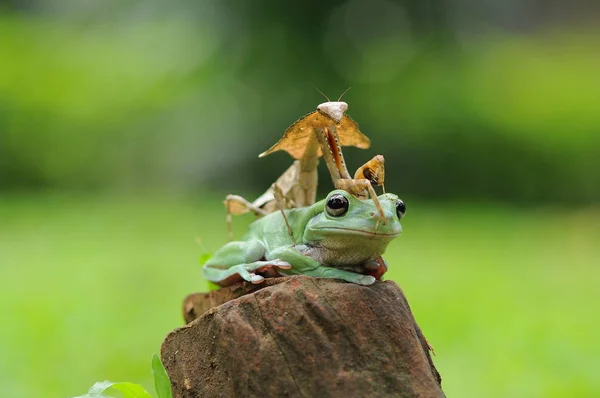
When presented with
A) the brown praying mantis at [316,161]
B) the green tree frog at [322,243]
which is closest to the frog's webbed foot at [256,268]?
the green tree frog at [322,243]

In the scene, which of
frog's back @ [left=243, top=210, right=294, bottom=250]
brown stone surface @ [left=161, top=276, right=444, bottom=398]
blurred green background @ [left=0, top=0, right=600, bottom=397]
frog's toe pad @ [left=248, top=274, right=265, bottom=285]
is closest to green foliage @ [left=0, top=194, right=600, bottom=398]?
blurred green background @ [left=0, top=0, right=600, bottom=397]

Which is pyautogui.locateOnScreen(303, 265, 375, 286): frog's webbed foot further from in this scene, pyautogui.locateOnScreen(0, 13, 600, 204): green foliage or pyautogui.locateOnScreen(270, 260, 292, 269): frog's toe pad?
pyautogui.locateOnScreen(0, 13, 600, 204): green foliage

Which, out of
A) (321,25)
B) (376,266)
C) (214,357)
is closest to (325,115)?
(376,266)

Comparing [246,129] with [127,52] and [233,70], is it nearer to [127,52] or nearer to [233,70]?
[233,70]

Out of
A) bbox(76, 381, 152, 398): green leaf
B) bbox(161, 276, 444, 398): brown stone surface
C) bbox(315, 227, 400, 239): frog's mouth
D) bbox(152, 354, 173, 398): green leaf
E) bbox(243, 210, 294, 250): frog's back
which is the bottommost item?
bbox(161, 276, 444, 398): brown stone surface

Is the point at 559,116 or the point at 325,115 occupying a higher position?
the point at 559,116

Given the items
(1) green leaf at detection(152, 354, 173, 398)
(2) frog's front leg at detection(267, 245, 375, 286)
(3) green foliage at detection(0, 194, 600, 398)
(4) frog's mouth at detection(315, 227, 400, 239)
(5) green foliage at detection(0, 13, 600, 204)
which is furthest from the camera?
(5) green foliage at detection(0, 13, 600, 204)

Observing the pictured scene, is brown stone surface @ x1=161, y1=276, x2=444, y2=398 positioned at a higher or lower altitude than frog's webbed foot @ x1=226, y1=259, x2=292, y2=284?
lower
